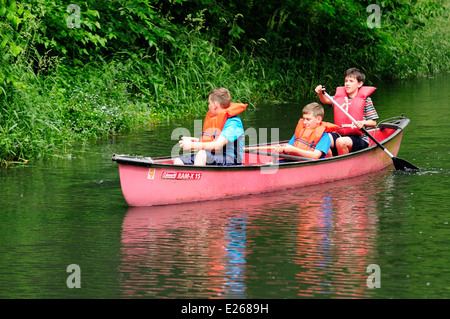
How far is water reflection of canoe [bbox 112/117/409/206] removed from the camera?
765 cm

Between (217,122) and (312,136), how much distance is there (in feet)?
4.14

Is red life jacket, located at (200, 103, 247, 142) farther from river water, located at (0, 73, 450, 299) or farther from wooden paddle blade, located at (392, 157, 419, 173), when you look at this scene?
wooden paddle blade, located at (392, 157, 419, 173)

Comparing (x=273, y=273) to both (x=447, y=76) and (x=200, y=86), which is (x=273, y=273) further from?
(x=447, y=76)

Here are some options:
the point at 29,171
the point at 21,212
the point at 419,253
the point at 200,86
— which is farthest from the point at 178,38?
the point at 419,253

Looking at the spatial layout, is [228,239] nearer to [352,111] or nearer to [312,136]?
[312,136]

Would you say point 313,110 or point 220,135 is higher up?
point 313,110

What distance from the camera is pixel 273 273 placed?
562 centimetres

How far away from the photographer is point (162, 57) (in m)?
14.6

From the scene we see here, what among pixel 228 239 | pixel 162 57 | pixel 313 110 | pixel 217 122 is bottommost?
pixel 228 239

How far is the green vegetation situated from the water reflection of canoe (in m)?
2.83

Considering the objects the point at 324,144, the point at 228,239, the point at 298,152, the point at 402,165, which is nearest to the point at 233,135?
the point at 298,152

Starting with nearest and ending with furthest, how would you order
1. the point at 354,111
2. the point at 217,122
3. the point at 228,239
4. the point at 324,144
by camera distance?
the point at 228,239 < the point at 217,122 < the point at 324,144 < the point at 354,111

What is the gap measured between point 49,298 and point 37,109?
5.81 m
